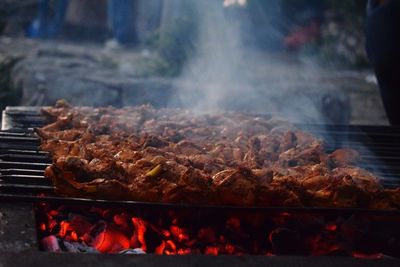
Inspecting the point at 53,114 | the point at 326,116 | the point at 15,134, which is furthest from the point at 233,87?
the point at 15,134

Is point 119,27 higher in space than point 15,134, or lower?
higher

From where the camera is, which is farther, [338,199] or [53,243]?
[338,199]

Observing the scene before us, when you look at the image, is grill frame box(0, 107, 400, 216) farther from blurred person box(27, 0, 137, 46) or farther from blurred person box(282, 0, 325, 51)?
blurred person box(282, 0, 325, 51)

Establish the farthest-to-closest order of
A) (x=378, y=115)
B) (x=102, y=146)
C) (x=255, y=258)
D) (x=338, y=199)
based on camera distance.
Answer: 1. (x=378, y=115)
2. (x=102, y=146)
3. (x=338, y=199)
4. (x=255, y=258)

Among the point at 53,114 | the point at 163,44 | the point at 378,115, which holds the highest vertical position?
the point at 163,44

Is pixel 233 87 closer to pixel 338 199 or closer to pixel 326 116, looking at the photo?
pixel 326 116

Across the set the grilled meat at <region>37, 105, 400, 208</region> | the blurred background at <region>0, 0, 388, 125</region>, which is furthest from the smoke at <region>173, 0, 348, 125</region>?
the grilled meat at <region>37, 105, 400, 208</region>
